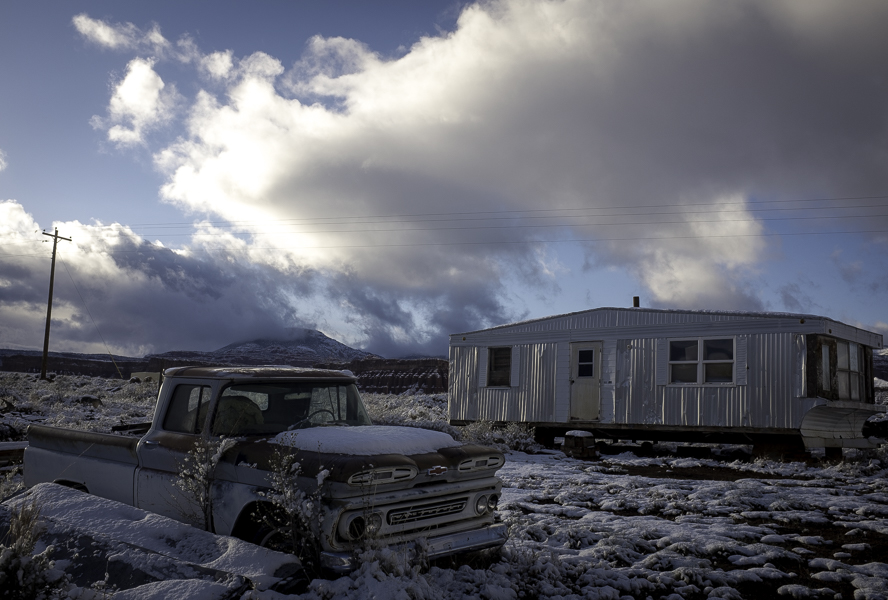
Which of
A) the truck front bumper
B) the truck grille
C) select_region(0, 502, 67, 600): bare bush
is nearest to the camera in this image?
select_region(0, 502, 67, 600): bare bush

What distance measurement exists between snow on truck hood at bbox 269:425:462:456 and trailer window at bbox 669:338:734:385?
36.7 ft

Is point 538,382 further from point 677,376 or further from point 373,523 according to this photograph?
point 373,523

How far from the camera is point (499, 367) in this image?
17562 millimetres

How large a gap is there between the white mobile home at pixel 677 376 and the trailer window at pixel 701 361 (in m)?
0.02

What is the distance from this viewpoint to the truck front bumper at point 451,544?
3.56 m

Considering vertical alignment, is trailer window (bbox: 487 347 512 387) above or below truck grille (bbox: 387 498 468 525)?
above

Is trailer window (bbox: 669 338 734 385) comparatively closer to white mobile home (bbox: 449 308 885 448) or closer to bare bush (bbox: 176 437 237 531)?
white mobile home (bbox: 449 308 885 448)

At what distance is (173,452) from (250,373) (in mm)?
786

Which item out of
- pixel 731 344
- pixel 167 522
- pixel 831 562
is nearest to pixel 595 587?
pixel 831 562

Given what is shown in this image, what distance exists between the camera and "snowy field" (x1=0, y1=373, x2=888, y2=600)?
3457mm

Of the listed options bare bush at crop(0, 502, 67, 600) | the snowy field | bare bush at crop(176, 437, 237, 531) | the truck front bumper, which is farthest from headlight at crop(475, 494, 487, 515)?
bare bush at crop(0, 502, 67, 600)

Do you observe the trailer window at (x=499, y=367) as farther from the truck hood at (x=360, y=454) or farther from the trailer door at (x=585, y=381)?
the truck hood at (x=360, y=454)

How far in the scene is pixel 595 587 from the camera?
4609mm

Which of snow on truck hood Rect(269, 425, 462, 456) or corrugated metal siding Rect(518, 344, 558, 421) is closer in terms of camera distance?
snow on truck hood Rect(269, 425, 462, 456)
